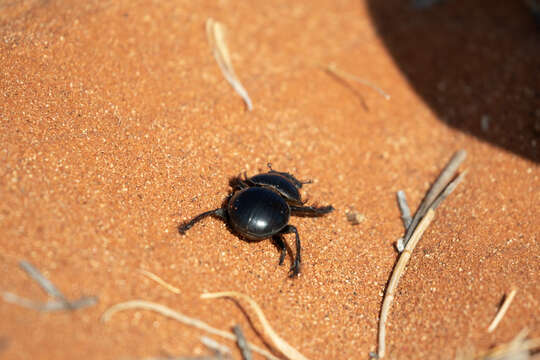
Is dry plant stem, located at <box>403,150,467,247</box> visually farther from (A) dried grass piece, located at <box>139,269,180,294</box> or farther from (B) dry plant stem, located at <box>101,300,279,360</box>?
(A) dried grass piece, located at <box>139,269,180,294</box>

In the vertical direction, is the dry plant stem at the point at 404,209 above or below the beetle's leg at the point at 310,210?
below

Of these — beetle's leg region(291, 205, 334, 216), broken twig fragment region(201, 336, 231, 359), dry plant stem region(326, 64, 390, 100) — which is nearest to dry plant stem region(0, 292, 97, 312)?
broken twig fragment region(201, 336, 231, 359)

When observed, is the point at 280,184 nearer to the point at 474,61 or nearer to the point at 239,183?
the point at 239,183

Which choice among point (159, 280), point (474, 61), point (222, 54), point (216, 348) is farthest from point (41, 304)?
point (474, 61)

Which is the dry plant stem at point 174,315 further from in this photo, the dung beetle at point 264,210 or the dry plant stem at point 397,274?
the dry plant stem at point 397,274

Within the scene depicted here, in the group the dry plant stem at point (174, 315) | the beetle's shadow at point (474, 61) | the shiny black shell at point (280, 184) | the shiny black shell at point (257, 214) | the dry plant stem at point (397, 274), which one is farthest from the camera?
the beetle's shadow at point (474, 61)

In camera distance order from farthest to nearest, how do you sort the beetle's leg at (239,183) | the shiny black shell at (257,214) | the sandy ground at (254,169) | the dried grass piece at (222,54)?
the dried grass piece at (222,54) < the beetle's leg at (239,183) < the shiny black shell at (257,214) < the sandy ground at (254,169)

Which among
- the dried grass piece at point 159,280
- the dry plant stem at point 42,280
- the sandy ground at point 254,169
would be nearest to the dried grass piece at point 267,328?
the sandy ground at point 254,169

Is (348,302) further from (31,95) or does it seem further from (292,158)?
(31,95)
